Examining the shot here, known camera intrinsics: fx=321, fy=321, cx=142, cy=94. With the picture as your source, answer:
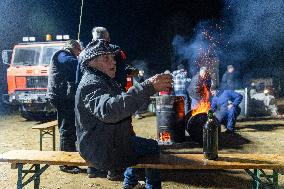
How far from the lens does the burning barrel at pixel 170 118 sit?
7.60 meters

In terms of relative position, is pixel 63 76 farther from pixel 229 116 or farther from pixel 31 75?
pixel 31 75

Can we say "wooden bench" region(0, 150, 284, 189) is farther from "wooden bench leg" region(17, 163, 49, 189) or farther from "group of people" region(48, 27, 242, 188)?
"group of people" region(48, 27, 242, 188)

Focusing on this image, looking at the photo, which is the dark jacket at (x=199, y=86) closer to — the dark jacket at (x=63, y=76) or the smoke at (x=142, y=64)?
the dark jacket at (x=63, y=76)

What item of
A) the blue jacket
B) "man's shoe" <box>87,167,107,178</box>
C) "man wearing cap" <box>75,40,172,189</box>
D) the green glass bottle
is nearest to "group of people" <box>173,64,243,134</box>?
the blue jacket

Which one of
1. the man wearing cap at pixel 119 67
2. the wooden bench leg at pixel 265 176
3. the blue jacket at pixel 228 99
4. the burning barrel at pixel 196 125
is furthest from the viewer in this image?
the blue jacket at pixel 228 99

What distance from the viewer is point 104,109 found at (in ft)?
10.0

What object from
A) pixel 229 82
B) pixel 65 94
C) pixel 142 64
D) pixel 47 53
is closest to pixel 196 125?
pixel 65 94

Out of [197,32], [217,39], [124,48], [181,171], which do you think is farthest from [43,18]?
[181,171]

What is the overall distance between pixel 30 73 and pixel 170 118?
24.9ft

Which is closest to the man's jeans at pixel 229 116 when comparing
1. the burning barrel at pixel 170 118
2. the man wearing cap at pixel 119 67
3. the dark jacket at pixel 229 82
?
the dark jacket at pixel 229 82

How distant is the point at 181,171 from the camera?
6230 mm

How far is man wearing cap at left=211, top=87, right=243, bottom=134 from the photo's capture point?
379 inches

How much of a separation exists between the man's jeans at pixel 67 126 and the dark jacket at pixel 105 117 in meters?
2.74

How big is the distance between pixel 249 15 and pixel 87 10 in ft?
42.0
